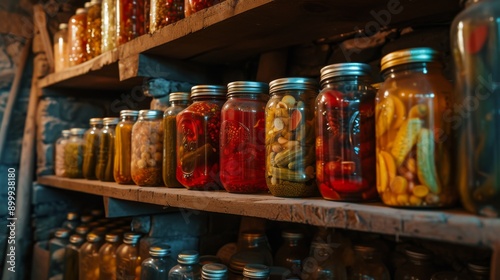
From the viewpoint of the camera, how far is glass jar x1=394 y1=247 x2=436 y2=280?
0.82 meters

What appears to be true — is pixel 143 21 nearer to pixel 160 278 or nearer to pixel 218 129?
pixel 218 129

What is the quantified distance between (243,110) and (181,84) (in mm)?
461

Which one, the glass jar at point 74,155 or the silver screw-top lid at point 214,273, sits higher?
the glass jar at point 74,155

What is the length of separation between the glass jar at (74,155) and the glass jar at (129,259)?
1.49ft

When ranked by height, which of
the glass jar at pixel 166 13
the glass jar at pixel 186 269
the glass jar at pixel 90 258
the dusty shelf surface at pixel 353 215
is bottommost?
the glass jar at pixel 90 258

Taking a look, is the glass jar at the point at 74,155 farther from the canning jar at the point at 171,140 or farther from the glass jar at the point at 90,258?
the canning jar at the point at 171,140

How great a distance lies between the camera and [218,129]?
3.19ft

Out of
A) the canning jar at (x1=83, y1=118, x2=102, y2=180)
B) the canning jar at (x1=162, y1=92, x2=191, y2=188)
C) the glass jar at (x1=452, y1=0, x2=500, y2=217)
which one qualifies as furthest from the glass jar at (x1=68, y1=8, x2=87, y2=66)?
the glass jar at (x1=452, y1=0, x2=500, y2=217)

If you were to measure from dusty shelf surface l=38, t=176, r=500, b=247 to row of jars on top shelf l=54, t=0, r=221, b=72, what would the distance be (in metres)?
0.48

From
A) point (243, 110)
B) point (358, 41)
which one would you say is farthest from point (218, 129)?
point (358, 41)

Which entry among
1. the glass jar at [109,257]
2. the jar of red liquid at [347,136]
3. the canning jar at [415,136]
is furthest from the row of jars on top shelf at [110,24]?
the glass jar at [109,257]

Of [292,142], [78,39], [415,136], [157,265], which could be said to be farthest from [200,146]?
[78,39]

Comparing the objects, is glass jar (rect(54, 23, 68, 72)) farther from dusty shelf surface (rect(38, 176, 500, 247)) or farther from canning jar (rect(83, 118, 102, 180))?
dusty shelf surface (rect(38, 176, 500, 247))

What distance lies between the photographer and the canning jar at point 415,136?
22.9 inches
